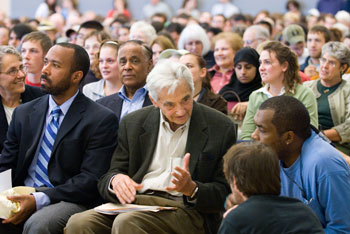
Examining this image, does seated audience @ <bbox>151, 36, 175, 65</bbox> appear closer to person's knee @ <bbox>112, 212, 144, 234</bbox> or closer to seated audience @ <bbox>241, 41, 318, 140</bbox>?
seated audience @ <bbox>241, 41, 318, 140</bbox>

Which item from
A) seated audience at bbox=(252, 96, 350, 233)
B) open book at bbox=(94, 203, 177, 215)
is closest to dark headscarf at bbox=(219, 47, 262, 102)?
seated audience at bbox=(252, 96, 350, 233)

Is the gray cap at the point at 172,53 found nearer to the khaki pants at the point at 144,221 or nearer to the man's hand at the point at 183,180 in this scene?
the khaki pants at the point at 144,221

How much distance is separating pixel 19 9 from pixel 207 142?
40.5 feet

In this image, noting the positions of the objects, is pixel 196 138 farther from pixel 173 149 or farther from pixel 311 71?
pixel 311 71

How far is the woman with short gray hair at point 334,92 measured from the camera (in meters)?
4.50

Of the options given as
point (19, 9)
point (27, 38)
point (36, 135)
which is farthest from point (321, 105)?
point (19, 9)

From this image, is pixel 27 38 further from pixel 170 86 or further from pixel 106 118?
pixel 170 86

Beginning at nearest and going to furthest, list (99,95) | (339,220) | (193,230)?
(339,220) < (193,230) < (99,95)

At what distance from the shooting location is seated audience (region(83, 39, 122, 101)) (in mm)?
4809

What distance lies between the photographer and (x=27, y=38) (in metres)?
5.38

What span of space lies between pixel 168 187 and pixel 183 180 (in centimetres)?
9

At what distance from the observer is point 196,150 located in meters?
3.21

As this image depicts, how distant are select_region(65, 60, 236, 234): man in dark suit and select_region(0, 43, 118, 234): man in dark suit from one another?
13 centimetres

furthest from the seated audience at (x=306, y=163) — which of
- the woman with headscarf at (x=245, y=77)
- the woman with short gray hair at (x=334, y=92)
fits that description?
the woman with headscarf at (x=245, y=77)
